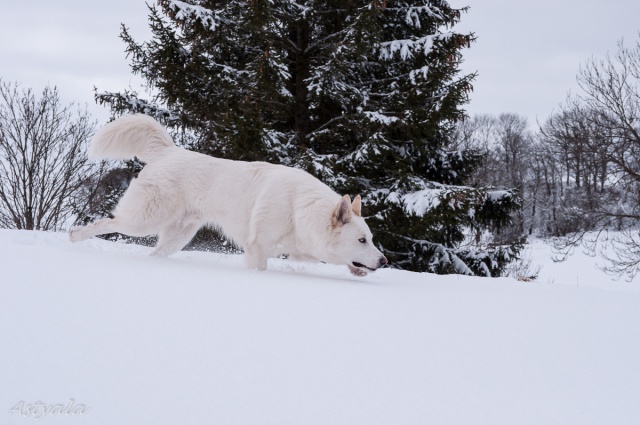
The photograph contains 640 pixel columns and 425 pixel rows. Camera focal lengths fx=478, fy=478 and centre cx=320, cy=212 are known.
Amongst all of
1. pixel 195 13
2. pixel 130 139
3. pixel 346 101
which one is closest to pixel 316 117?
pixel 346 101

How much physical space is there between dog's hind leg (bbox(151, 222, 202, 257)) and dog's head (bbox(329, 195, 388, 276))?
167 cm

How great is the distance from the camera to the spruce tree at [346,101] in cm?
1099

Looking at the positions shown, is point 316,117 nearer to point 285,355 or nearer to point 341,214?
point 341,214

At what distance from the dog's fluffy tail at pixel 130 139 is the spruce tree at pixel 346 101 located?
200 inches

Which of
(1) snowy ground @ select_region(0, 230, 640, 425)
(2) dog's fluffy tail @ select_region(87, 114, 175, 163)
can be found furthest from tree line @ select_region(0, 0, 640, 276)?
(1) snowy ground @ select_region(0, 230, 640, 425)

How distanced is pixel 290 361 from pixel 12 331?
106cm

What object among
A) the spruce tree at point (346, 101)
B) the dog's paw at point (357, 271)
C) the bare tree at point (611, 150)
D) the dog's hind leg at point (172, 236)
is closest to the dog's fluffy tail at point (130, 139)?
the dog's hind leg at point (172, 236)

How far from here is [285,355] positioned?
1910mm

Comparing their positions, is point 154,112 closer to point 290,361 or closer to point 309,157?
point 309,157

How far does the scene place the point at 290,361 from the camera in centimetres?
186

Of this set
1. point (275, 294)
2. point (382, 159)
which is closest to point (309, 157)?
point (382, 159)

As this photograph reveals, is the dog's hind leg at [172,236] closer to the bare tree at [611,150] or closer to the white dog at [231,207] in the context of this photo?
the white dog at [231,207]

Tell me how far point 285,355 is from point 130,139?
421 centimetres

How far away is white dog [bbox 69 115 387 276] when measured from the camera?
186 inches
